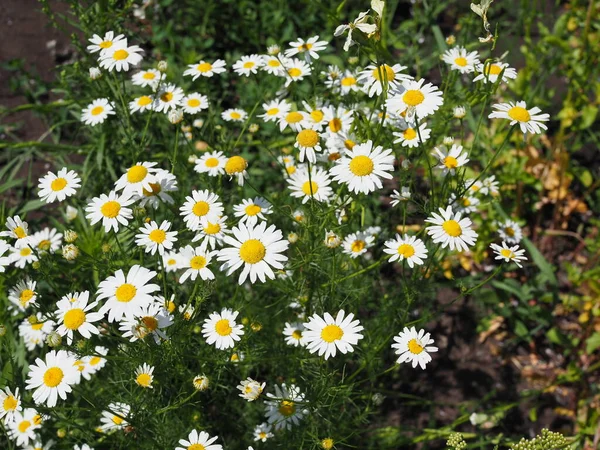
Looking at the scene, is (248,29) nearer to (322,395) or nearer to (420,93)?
(420,93)

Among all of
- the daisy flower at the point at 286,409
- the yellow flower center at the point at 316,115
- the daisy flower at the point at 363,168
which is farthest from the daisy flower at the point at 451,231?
the daisy flower at the point at 286,409

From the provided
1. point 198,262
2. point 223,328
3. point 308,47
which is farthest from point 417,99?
point 223,328

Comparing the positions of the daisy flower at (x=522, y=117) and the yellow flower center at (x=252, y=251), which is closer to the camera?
the yellow flower center at (x=252, y=251)

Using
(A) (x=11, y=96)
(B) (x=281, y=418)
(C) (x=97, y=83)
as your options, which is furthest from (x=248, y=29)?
(B) (x=281, y=418)

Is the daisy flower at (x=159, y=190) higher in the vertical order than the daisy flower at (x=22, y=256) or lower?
higher

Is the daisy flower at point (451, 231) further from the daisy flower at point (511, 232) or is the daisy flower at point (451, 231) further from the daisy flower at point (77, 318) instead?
the daisy flower at point (77, 318)

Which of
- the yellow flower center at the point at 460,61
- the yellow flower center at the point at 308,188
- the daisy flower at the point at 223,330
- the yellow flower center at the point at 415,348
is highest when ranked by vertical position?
the yellow flower center at the point at 460,61

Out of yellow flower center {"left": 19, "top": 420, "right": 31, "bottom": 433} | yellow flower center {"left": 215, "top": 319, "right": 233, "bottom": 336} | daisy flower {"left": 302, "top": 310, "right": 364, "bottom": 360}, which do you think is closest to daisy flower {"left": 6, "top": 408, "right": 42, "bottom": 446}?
yellow flower center {"left": 19, "top": 420, "right": 31, "bottom": 433}
